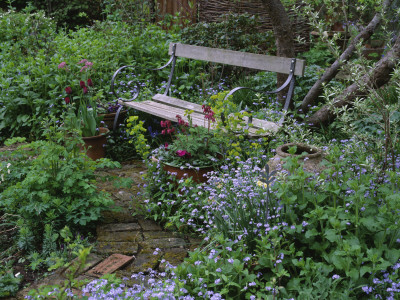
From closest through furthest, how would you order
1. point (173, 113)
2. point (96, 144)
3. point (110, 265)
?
1. point (110, 265)
2. point (173, 113)
3. point (96, 144)

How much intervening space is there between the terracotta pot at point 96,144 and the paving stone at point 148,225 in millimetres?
1631

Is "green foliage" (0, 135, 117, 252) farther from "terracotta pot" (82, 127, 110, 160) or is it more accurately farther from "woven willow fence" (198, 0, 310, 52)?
"woven willow fence" (198, 0, 310, 52)

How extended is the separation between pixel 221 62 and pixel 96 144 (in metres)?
1.80

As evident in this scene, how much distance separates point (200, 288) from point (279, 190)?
73cm

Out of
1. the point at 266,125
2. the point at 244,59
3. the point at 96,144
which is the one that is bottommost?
the point at 96,144

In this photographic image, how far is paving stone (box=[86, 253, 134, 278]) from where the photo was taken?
3170mm

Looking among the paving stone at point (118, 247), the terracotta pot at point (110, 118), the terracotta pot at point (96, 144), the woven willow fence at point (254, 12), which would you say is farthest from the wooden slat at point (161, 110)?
the woven willow fence at point (254, 12)

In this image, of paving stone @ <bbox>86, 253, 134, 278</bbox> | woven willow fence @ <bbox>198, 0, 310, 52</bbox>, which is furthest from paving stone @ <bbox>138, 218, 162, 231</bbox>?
woven willow fence @ <bbox>198, 0, 310, 52</bbox>

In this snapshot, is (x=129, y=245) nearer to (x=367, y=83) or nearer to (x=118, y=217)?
(x=118, y=217)

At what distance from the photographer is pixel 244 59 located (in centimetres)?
534

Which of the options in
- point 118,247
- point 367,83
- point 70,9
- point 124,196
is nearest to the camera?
point 118,247

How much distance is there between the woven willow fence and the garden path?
522cm

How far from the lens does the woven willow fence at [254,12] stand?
8438 millimetres

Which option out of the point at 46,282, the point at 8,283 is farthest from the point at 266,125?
the point at 8,283
